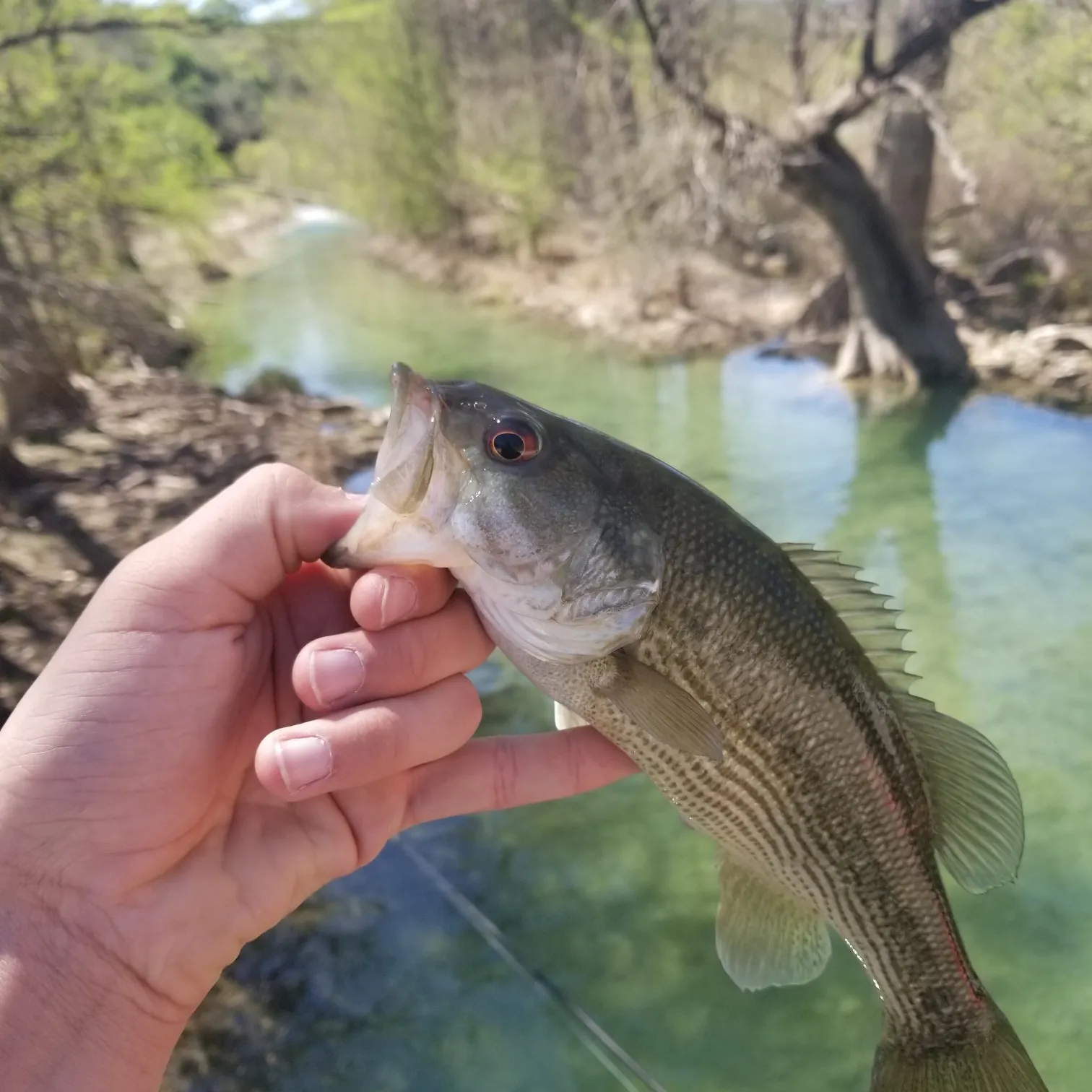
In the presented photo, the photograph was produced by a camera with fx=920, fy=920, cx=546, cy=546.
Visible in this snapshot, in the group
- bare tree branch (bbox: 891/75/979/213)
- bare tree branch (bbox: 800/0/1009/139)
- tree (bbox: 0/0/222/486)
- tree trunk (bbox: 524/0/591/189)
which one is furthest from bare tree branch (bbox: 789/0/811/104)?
tree trunk (bbox: 524/0/591/189)

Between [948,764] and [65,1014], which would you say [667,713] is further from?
[65,1014]

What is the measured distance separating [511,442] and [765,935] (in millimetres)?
1463

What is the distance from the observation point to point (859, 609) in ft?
7.43

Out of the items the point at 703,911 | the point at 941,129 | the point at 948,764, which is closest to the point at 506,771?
the point at 948,764

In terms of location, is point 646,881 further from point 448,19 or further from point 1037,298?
point 448,19

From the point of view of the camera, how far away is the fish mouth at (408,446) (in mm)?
2006

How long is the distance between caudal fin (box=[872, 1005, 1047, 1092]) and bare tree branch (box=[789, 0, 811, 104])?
940 centimetres

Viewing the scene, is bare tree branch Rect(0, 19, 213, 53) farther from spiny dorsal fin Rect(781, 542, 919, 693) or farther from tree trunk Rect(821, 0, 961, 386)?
spiny dorsal fin Rect(781, 542, 919, 693)

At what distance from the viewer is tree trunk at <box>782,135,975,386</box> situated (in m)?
10.5

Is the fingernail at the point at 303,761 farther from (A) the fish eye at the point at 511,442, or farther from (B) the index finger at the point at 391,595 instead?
(A) the fish eye at the point at 511,442

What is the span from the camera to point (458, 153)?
23.7 meters

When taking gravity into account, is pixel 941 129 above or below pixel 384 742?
below

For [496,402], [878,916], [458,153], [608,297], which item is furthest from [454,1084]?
[458,153]

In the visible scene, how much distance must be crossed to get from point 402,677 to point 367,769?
22 cm
